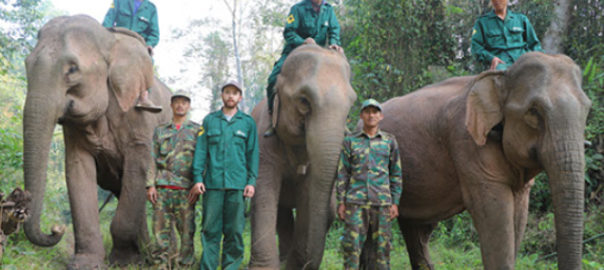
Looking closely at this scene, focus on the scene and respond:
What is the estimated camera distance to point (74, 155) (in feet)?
17.2

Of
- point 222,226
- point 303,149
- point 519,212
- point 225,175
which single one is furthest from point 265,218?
point 519,212

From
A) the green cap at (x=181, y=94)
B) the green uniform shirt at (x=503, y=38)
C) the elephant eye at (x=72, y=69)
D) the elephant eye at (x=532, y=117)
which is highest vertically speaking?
the green uniform shirt at (x=503, y=38)

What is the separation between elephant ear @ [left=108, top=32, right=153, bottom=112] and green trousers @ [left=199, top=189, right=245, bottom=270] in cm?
139

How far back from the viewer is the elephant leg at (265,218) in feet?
15.9

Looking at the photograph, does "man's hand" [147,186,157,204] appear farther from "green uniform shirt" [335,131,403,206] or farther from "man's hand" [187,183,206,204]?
"green uniform shirt" [335,131,403,206]

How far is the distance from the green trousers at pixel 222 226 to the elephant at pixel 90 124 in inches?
41.6

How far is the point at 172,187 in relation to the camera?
4734mm

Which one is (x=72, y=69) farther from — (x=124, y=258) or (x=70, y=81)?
(x=124, y=258)

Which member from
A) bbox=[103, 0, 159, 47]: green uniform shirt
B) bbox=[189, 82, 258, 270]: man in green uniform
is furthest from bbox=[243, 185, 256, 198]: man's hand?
bbox=[103, 0, 159, 47]: green uniform shirt

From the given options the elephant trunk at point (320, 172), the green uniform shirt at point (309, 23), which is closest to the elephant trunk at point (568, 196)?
the elephant trunk at point (320, 172)

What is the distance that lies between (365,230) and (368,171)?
0.51 m

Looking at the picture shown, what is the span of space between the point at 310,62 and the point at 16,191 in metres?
2.63

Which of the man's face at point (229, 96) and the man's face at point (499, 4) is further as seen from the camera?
the man's face at point (499, 4)

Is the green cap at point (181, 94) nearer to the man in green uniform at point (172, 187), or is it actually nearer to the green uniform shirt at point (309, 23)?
the man in green uniform at point (172, 187)
